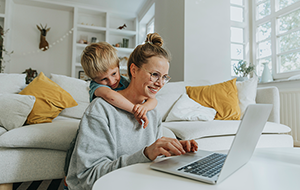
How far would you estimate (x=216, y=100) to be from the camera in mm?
2092

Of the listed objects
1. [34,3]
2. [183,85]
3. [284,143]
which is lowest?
[284,143]

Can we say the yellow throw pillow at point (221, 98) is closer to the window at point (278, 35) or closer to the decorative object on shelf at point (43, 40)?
the window at point (278, 35)

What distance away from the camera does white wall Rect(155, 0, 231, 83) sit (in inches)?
134

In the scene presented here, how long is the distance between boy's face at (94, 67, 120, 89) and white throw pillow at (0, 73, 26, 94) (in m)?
1.23

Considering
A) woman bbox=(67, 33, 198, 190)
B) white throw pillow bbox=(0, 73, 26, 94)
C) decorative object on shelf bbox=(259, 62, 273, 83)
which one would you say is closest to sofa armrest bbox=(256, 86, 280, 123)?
decorative object on shelf bbox=(259, 62, 273, 83)

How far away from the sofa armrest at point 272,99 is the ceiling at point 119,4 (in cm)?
380

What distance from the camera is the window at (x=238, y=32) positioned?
4.01 metres

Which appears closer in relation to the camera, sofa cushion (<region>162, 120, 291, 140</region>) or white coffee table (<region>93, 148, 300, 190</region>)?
white coffee table (<region>93, 148, 300, 190</region>)

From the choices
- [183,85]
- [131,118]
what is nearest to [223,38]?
[183,85]

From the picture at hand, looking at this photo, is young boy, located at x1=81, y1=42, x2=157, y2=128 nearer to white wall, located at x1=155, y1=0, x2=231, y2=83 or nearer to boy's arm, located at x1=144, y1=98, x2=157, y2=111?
boy's arm, located at x1=144, y1=98, x2=157, y2=111

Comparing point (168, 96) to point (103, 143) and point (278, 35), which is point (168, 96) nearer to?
point (103, 143)

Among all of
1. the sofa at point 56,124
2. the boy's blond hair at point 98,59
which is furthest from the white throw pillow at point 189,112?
the boy's blond hair at point 98,59

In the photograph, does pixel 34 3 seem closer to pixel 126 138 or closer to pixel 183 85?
pixel 183 85

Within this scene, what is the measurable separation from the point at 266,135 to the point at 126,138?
1462 mm
